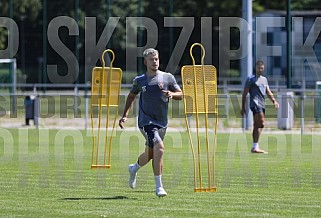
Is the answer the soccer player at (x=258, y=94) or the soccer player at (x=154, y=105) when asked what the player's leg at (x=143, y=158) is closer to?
the soccer player at (x=154, y=105)

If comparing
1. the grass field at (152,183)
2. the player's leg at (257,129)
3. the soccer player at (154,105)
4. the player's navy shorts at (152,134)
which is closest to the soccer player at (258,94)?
the player's leg at (257,129)

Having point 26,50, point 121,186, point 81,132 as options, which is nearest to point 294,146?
point 81,132

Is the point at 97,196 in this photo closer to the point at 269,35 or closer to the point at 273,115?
the point at 273,115

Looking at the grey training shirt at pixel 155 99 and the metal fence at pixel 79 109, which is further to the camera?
the metal fence at pixel 79 109

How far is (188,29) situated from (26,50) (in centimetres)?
1274

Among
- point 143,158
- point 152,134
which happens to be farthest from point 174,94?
point 143,158

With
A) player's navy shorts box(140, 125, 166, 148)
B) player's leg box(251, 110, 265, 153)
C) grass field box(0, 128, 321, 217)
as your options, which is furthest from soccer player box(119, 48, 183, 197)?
player's leg box(251, 110, 265, 153)

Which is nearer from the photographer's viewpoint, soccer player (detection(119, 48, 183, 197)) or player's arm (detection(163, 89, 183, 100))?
player's arm (detection(163, 89, 183, 100))

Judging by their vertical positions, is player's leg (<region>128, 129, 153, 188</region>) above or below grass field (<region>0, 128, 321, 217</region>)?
above

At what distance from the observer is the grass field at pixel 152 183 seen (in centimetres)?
1144

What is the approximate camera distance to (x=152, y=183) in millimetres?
14906

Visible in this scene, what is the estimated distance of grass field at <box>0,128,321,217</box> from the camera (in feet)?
37.5

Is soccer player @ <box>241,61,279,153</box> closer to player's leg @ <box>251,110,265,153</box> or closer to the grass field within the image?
player's leg @ <box>251,110,265,153</box>

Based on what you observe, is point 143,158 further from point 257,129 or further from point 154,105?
point 257,129
